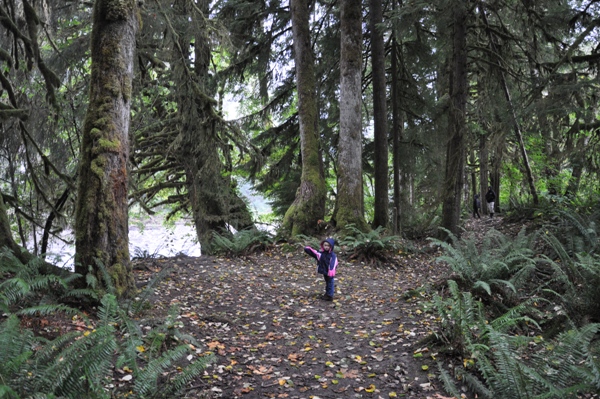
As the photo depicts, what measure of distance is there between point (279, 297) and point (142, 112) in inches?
218

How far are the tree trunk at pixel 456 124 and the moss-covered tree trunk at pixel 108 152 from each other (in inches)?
294

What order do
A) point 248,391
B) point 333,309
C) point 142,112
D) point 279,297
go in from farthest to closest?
point 142,112 → point 279,297 → point 333,309 → point 248,391

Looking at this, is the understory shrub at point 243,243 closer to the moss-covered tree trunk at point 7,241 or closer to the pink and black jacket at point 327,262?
the pink and black jacket at point 327,262

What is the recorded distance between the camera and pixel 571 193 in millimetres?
9852

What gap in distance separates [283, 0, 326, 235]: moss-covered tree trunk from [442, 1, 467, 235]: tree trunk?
318 centimetres

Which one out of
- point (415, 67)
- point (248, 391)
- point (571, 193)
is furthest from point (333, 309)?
point (415, 67)

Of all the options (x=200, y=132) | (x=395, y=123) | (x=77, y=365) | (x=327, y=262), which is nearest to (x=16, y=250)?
(x=77, y=365)

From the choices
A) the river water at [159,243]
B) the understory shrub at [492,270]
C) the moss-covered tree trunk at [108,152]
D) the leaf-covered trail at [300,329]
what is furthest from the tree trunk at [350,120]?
the moss-covered tree trunk at [108,152]

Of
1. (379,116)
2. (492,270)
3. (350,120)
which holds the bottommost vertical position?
(492,270)

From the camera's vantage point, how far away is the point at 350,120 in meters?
10.5

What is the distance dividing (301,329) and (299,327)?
0.08 meters

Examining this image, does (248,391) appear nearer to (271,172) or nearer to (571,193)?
(571,193)

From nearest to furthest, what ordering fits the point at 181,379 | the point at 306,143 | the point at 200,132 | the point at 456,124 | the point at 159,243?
the point at 181,379, the point at 200,132, the point at 456,124, the point at 306,143, the point at 159,243

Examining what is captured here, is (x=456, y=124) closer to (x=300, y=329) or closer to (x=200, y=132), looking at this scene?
(x=200, y=132)
